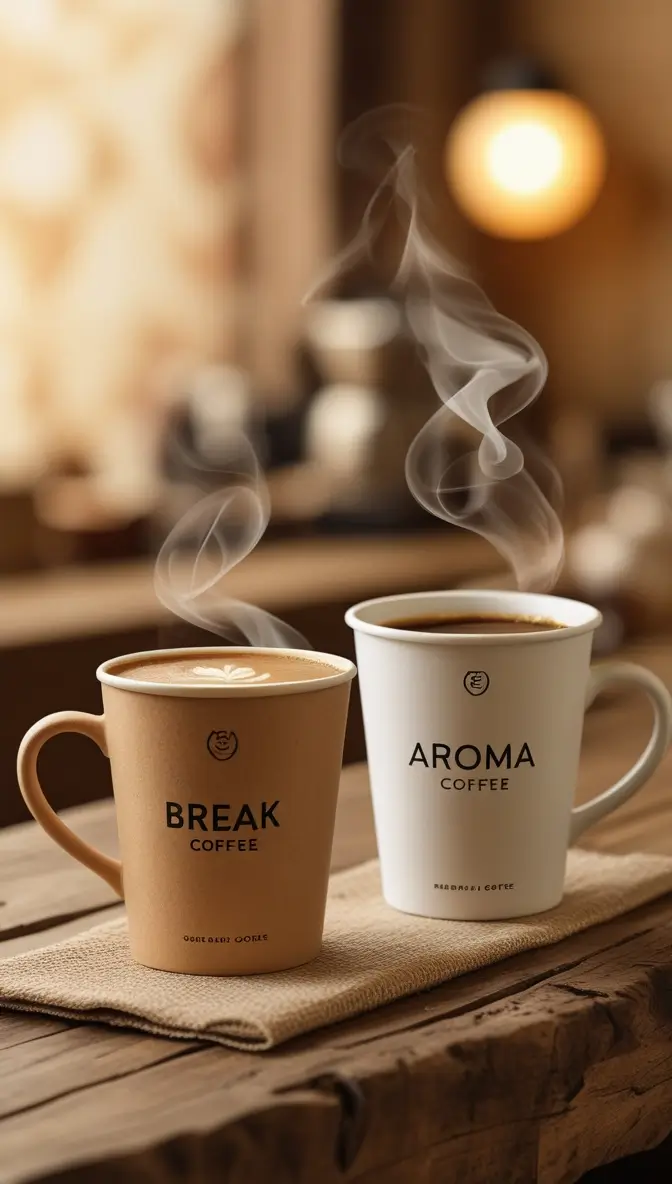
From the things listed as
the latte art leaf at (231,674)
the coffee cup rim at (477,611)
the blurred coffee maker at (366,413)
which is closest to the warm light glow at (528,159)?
the blurred coffee maker at (366,413)

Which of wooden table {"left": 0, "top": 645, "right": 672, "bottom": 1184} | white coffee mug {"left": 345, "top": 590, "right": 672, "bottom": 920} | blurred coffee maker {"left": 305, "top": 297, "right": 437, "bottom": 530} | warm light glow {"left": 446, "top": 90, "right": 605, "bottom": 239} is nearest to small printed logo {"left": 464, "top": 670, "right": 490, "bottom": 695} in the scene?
white coffee mug {"left": 345, "top": 590, "right": 672, "bottom": 920}

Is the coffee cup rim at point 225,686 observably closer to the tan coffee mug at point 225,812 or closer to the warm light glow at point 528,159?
the tan coffee mug at point 225,812

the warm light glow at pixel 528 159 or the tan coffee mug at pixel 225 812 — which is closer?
the tan coffee mug at pixel 225 812

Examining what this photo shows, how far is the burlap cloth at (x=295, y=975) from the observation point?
495 mm

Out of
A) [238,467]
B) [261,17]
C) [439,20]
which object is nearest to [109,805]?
[238,467]

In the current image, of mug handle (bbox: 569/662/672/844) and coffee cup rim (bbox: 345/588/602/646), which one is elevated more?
coffee cup rim (bbox: 345/588/602/646)

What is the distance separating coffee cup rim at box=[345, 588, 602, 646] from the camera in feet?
1.91

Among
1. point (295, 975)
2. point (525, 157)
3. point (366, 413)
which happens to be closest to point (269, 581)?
point (366, 413)

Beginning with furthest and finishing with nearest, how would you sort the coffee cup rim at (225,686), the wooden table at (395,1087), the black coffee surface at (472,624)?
the black coffee surface at (472,624) → the coffee cup rim at (225,686) → the wooden table at (395,1087)

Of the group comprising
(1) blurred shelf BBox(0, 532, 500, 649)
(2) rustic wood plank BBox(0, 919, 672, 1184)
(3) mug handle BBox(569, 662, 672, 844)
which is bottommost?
(1) blurred shelf BBox(0, 532, 500, 649)

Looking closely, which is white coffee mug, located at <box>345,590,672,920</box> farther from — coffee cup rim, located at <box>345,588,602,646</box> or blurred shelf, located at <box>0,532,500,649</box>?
blurred shelf, located at <box>0,532,500,649</box>

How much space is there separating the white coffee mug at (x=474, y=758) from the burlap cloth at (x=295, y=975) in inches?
0.7

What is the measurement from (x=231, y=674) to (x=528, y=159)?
303cm

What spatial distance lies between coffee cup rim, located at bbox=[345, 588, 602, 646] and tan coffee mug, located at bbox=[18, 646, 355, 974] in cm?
5
